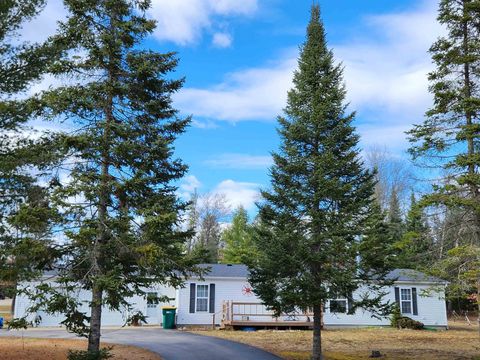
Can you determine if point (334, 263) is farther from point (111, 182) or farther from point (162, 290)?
point (162, 290)

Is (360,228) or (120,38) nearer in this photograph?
(120,38)

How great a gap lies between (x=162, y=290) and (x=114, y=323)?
10.9ft

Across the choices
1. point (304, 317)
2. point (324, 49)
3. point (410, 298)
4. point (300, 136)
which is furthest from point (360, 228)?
point (410, 298)

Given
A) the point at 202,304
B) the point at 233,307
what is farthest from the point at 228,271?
the point at 233,307

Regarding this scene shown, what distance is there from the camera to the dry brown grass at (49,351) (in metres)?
12.7

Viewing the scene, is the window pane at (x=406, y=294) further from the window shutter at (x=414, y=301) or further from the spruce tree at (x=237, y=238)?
the spruce tree at (x=237, y=238)

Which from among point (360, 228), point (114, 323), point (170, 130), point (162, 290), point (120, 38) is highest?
point (120, 38)

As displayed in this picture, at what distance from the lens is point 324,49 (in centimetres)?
1611

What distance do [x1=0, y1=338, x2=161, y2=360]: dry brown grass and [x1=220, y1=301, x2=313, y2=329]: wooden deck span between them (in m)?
8.79

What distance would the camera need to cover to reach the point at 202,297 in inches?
998

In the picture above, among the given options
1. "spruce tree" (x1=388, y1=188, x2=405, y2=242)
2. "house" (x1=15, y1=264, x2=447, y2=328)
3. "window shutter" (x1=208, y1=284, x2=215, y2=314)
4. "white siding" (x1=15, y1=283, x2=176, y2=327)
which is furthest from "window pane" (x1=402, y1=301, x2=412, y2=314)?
"white siding" (x1=15, y1=283, x2=176, y2=327)

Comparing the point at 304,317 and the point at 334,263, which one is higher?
the point at 334,263

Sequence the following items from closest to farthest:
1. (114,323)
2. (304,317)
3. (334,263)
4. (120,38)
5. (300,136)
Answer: (120,38) → (334,263) → (300,136) → (304,317) → (114,323)

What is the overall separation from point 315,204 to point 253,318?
37.5ft
